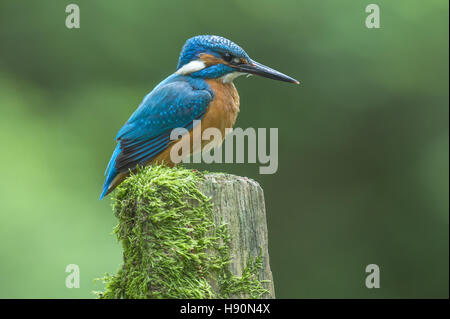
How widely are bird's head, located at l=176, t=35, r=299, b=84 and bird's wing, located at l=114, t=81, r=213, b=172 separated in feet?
0.73

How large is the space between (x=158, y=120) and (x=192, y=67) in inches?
24.9

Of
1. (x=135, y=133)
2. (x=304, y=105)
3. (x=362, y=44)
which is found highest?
(x=362, y=44)

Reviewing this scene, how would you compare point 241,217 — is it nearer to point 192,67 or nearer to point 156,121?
point 156,121

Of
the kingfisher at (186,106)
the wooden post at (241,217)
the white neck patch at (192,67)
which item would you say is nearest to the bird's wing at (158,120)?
the kingfisher at (186,106)

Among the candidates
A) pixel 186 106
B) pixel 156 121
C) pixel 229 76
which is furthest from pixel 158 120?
pixel 229 76

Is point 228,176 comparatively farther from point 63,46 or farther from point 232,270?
point 63,46

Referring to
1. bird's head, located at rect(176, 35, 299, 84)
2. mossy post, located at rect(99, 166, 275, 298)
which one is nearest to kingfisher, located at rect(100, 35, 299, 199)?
bird's head, located at rect(176, 35, 299, 84)

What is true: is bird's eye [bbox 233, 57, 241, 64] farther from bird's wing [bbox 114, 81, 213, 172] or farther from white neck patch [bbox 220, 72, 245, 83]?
bird's wing [bbox 114, 81, 213, 172]

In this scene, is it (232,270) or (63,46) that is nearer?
(232,270)

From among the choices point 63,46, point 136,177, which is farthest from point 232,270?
point 63,46

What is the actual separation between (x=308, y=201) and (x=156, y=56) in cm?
276

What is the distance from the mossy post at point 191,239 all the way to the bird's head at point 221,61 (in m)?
1.62

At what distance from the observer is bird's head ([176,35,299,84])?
4359mm
